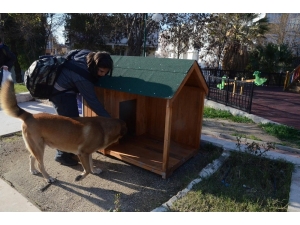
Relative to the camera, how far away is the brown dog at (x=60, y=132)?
10.8 ft

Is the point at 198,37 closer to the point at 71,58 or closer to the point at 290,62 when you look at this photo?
the point at 290,62

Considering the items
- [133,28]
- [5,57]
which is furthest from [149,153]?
[133,28]

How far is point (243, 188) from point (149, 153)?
172 cm

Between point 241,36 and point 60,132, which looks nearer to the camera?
point 60,132

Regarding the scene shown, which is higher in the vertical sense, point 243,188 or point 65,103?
point 65,103

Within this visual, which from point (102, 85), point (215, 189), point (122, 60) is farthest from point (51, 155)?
point (215, 189)

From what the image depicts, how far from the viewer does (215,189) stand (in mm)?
3338

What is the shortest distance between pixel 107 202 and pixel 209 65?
1840 centimetres

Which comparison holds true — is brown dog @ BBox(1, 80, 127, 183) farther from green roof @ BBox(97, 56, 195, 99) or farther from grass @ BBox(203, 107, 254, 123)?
grass @ BBox(203, 107, 254, 123)

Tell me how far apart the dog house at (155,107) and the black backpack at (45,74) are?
674 mm

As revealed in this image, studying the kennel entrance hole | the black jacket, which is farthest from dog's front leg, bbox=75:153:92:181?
the black jacket

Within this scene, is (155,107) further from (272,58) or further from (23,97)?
(272,58)

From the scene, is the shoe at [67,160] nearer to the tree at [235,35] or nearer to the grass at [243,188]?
the grass at [243,188]

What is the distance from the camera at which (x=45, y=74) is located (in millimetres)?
3615
